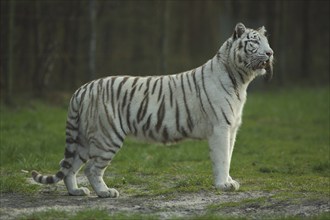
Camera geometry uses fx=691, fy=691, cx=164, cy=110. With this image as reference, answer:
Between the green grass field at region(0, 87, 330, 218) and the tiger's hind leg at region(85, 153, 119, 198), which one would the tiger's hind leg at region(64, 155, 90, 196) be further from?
the green grass field at region(0, 87, 330, 218)

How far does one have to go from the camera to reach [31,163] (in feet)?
29.4

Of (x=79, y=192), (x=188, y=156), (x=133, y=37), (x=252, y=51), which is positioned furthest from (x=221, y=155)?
(x=133, y=37)

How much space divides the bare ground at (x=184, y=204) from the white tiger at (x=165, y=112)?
0.21 meters

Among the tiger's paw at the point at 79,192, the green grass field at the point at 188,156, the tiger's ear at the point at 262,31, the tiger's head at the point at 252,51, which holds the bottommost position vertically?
the green grass field at the point at 188,156

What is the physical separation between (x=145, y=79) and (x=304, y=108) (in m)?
8.84

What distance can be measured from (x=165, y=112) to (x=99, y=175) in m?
0.96

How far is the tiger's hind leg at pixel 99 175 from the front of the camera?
702 cm

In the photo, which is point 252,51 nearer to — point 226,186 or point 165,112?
point 165,112

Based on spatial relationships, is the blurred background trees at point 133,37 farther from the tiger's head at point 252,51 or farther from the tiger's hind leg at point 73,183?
the tiger's head at point 252,51

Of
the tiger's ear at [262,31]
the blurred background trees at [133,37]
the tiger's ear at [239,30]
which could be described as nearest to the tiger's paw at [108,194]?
the tiger's ear at [239,30]

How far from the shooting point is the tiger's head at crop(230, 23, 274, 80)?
718 centimetres

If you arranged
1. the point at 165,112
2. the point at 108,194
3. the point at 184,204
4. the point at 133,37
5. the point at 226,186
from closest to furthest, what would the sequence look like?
the point at 184,204
the point at 108,194
the point at 226,186
the point at 165,112
the point at 133,37

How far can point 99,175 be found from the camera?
7059 millimetres

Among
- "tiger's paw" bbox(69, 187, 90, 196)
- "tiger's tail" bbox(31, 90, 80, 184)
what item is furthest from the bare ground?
"tiger's tail" bbox(31, 90, 80, 184)
